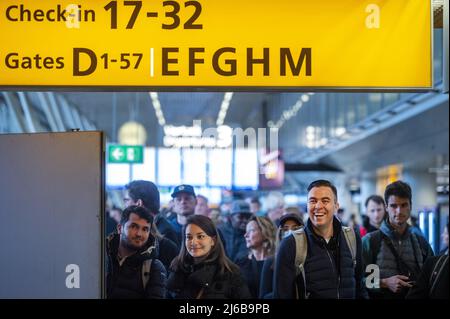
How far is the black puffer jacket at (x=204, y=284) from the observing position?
229 inches

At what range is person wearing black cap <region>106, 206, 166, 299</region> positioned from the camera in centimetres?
576

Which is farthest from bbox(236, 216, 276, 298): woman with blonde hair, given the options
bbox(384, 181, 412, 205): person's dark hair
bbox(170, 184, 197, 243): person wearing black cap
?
bbox(384, 181, 412, 205): person's dark hair

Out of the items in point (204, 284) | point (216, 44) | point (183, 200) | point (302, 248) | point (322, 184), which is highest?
point (216, 44)

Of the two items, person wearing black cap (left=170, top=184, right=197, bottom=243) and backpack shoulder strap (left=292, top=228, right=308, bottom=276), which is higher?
person wearing black cap (left=170, top=184, right=197, bottom=243)

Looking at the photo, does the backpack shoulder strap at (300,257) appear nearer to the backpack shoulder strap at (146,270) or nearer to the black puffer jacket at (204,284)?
the black puffer jacket at (204,284)

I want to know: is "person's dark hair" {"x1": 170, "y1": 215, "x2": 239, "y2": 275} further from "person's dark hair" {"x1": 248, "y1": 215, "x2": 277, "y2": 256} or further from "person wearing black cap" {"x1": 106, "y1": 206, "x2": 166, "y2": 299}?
"person's dark hair" {"x1": 248, "y1": 215, "x2": 277, "y2": 256}

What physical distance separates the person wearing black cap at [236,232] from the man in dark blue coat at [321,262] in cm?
113

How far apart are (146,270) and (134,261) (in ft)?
0.35

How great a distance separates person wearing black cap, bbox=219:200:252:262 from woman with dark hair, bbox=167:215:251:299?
0.76 metres

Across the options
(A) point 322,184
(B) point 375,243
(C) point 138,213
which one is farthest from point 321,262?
(C) point 138,213

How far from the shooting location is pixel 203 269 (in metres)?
5.93

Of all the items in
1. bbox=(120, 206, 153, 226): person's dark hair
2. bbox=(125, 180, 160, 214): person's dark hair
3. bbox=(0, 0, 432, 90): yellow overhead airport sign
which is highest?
bbox=(0, 0, 432, 90): yellow overhead airport sign

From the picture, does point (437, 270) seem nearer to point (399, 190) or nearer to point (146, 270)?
point (399, 190)

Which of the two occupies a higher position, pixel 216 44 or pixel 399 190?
pixel 216 44
